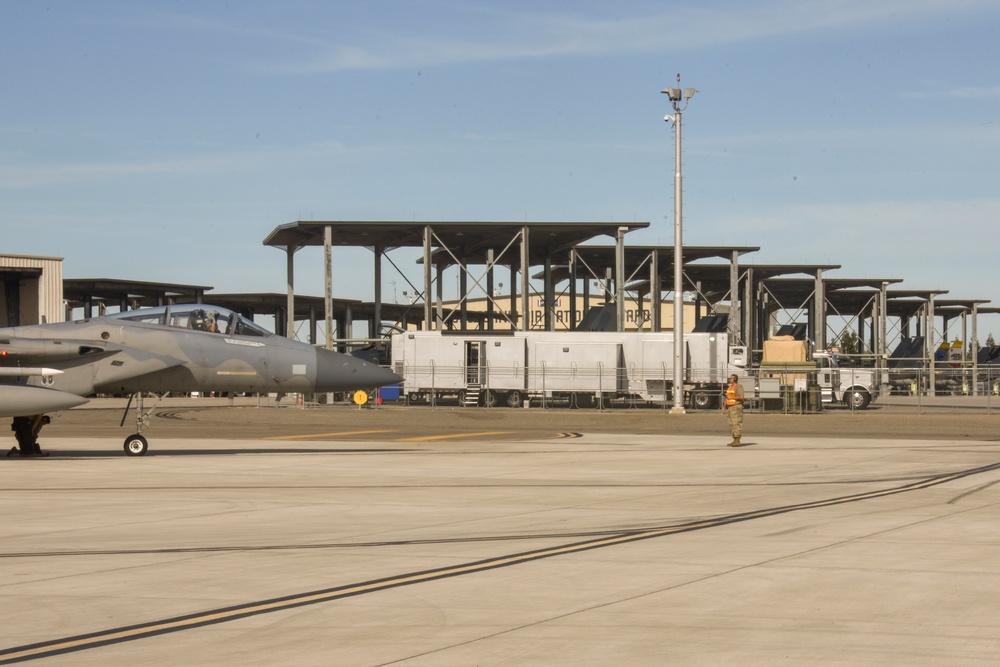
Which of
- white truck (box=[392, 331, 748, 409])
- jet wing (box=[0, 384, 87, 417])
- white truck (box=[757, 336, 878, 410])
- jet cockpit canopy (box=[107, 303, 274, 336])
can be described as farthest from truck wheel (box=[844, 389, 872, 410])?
jet wing (box=[0, 384, 87, 417])

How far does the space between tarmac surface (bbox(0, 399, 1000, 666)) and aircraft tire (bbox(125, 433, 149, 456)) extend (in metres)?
1.23

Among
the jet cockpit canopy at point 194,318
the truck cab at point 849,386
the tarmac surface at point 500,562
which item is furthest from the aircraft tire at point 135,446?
the truck cab at point 849,386

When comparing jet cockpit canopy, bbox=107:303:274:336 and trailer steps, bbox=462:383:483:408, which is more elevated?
jet cockpit canopy, bbox=107:303:274:336

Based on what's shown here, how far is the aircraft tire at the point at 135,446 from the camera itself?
22.2 m

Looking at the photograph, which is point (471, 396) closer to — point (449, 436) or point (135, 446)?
point (449, 436)

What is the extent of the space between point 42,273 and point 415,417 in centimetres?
2753

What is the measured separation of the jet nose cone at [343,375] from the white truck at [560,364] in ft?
95.8

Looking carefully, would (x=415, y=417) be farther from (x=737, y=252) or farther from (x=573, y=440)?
(x=737, y=252)

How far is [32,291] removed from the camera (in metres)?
58.0

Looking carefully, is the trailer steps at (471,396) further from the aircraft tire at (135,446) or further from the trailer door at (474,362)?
the aircraft tire at (135,446)

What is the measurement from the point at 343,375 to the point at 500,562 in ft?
44.6

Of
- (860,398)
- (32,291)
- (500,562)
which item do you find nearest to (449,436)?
(500,562)

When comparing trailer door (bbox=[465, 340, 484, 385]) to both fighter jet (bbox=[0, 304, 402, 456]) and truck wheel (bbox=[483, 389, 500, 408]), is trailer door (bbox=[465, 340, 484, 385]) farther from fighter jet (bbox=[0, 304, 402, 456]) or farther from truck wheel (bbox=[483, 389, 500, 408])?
fighter jet (bbox=[0, 304, 402, 456])

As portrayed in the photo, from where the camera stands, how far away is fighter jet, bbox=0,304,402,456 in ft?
69.7
